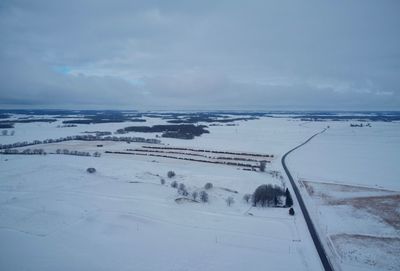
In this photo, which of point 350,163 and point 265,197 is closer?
point 265,197

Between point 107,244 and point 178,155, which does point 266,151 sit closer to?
point 178,155

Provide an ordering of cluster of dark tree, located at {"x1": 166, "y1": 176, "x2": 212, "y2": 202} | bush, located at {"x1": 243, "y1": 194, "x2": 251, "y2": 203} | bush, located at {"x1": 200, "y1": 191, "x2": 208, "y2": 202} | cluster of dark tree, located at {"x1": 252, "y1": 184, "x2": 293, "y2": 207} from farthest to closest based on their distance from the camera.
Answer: bush, located at {"x1": 243, "y1": 194, "x2": 251, "y2": 203}, cluster of dark tree, located at {"x1": 166, "y1": 176, "x2": 212, "y2": 202}, bush, located at {"x1": 200, "y1": 191, "x2": 208, "y2": 202}, cluster of dark tree, located at {"x1": 252, "y1": 184, "x2": 293, "y2": 207}

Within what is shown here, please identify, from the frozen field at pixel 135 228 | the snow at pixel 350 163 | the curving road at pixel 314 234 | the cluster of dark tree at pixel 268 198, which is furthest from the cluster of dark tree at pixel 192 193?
the snow at pixel 350 163

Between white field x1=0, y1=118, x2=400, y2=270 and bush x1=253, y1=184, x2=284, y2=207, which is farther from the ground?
bush x1=253, y1=184, x2=284, y2=207

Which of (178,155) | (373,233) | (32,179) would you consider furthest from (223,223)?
(178,155)

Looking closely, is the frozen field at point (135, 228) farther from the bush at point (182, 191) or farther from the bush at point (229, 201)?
the bush at point (182, 191)

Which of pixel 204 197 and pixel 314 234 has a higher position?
pixel 204 197

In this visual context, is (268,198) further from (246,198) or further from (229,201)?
(229,201)

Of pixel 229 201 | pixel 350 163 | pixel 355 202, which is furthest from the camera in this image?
pixel 350 163

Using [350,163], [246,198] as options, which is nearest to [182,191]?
[246,198]

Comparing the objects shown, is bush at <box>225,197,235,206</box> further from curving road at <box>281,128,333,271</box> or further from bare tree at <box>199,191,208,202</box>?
curving road at <box>281,128,333,271</box>

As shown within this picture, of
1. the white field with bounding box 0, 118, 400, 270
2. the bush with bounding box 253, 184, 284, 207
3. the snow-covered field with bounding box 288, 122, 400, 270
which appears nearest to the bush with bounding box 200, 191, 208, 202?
the white field with bounding box 0, 118, 400, 270

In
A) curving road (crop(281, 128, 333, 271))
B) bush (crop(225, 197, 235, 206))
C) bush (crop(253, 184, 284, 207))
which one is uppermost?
bush (crop(253, 184, 284, 207))

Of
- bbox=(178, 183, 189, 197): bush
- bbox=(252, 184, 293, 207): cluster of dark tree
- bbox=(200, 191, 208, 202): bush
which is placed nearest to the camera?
bbox=(252, 184, 293, 207): cluster of dark tree
